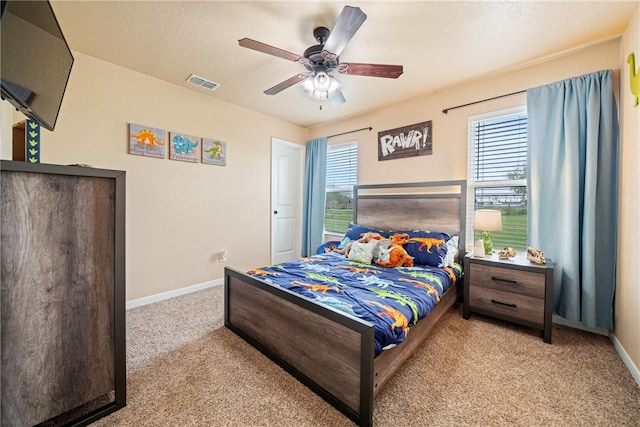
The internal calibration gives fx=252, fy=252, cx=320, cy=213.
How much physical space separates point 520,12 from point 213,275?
13.3 ft

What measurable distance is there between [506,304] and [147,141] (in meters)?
3.97

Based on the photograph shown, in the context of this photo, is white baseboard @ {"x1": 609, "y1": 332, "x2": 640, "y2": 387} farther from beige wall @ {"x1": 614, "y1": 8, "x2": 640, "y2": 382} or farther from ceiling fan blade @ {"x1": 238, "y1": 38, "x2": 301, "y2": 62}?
ceiling fan blade @ {"x1": 238, "y1": 38, "x2": 301, "y2": 62}

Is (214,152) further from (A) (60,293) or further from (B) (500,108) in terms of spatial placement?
(B) (500,108)

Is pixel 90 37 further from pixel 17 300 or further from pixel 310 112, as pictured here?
pixel 310 112

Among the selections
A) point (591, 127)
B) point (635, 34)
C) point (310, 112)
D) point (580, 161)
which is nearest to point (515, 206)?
point (580, 161)

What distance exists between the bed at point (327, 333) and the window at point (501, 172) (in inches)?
8.8

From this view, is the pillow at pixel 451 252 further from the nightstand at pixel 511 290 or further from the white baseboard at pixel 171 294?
the white baseboard at pixel 171 294

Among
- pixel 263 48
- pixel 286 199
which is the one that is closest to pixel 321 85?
pixel 263 48

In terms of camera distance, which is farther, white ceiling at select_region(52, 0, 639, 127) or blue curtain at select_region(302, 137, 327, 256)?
blue curtain at select_region(302, 137, 327, 256)

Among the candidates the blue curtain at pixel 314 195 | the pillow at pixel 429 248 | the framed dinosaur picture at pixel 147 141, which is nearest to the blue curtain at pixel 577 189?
the pillow at pixel 429 248

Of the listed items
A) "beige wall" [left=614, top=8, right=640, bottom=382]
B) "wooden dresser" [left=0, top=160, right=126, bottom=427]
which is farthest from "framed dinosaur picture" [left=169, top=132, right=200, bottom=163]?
"beige wall" [left=614, top=8, right=640, bottom=382]

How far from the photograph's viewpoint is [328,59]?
1.93m

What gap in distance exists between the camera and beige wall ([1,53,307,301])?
244 cm

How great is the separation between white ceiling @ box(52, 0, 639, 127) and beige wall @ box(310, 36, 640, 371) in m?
0.15
